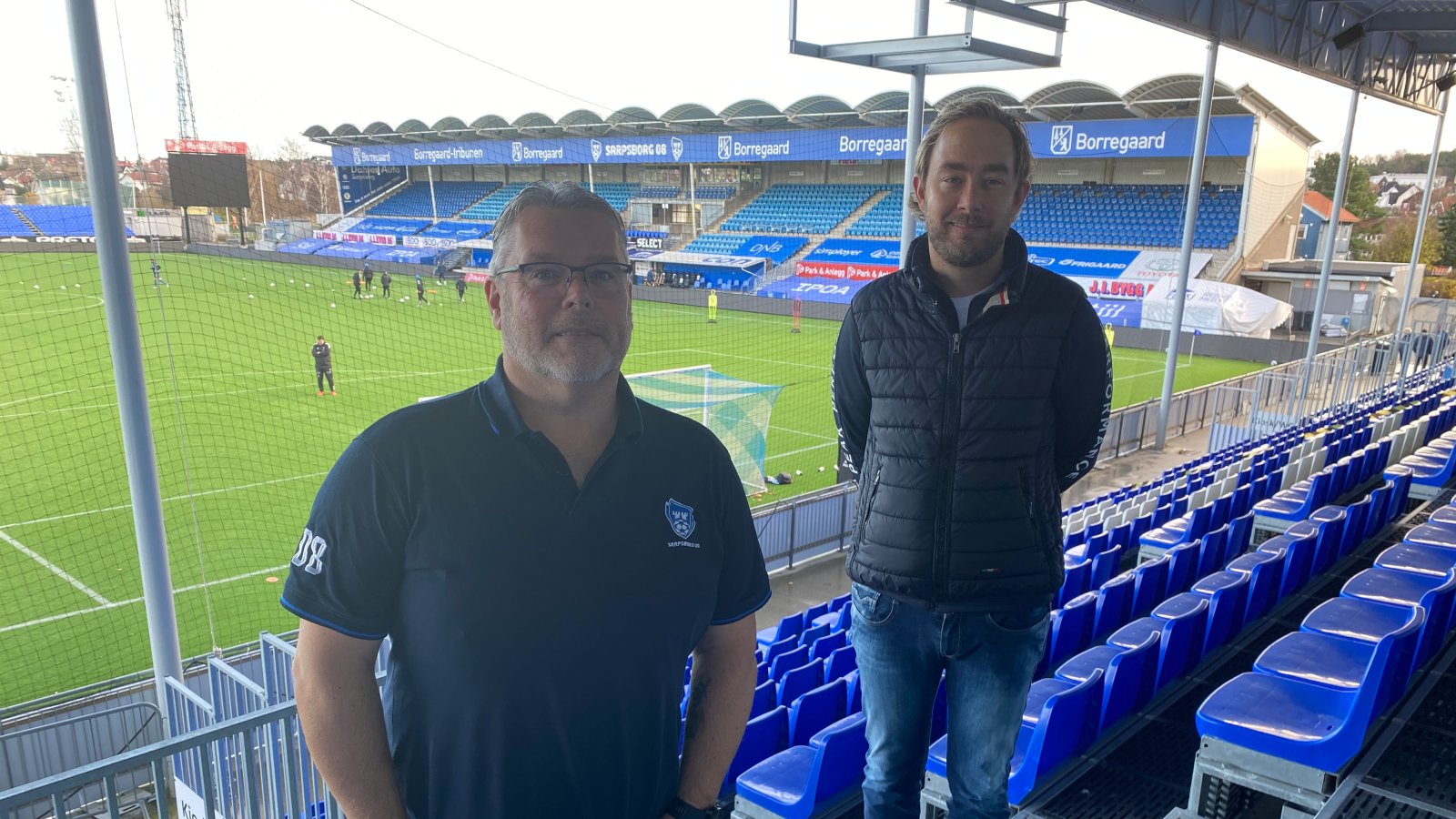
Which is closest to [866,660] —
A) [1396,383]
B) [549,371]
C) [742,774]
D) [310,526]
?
[742,774]

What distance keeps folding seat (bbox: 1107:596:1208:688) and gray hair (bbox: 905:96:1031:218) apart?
1.98 metres

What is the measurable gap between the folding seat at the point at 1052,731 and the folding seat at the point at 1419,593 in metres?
1.12

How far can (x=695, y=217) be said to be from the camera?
3170 cm

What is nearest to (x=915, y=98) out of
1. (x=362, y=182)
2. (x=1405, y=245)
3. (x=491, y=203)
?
(x=362, y=182)

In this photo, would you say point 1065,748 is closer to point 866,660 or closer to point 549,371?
point 866,660

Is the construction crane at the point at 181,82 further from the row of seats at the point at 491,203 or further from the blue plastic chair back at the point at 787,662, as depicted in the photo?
the row of seats at the point at 491,203

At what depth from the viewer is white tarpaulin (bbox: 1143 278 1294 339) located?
21250 mm

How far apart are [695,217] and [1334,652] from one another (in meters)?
30.1

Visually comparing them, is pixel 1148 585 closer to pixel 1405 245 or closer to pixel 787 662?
pixel 787 662

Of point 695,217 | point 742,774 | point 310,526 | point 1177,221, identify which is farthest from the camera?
point 695,217

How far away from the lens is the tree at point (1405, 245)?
38.1 m

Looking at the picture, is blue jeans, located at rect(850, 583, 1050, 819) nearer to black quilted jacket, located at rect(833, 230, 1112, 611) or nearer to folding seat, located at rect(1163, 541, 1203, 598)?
black quilted jacket, located at rect(833, 230, 1112, 611)

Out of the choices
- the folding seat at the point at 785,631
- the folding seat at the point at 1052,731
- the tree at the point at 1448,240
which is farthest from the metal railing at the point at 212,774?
the tree at the point at 1448,240

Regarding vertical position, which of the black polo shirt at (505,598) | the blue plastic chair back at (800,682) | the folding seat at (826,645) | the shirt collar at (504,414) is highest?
the shirt collar at (504,414)
